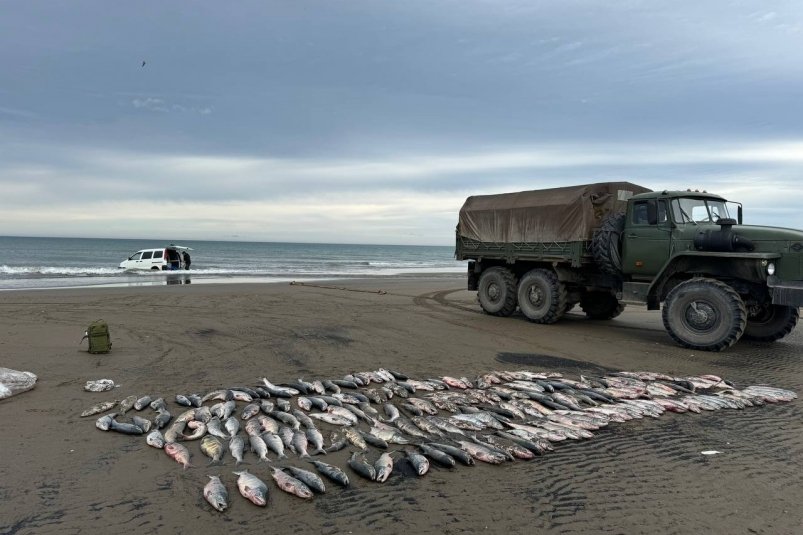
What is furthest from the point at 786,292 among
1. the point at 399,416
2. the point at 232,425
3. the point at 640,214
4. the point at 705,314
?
the point at 232,425

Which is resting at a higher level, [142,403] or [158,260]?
[158,260]

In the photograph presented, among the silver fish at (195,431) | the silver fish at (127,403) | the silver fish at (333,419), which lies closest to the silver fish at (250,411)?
the silver fish at (195,431)

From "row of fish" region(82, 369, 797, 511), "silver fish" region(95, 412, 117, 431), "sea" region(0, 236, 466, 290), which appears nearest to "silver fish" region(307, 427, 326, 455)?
"row of fish" region(82, 369, 797, 511)

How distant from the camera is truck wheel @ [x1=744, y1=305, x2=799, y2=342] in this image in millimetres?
9977

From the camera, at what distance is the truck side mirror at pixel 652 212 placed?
1053 centimetres

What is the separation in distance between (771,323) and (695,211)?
2.62 metres

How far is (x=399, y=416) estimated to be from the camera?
5.80m

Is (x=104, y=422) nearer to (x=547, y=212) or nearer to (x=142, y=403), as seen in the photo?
(x=142, y=403)

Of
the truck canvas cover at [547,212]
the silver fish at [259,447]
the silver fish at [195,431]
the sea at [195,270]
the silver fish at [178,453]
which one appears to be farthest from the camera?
the sea at [195,270]

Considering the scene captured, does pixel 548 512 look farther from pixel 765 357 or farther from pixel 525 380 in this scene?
pixel 765 357

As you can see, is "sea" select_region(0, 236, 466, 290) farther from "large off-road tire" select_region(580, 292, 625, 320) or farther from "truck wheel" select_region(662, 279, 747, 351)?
"truck wheel" select_region(662, 279, 747, 351)

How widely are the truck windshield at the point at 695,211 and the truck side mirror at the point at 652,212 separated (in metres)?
0.33

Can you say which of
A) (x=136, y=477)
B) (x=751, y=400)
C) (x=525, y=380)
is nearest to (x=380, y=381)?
(x=525, y=380)

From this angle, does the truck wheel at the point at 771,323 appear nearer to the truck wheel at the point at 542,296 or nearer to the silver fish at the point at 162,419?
the truck wheel at the point at 542,296
